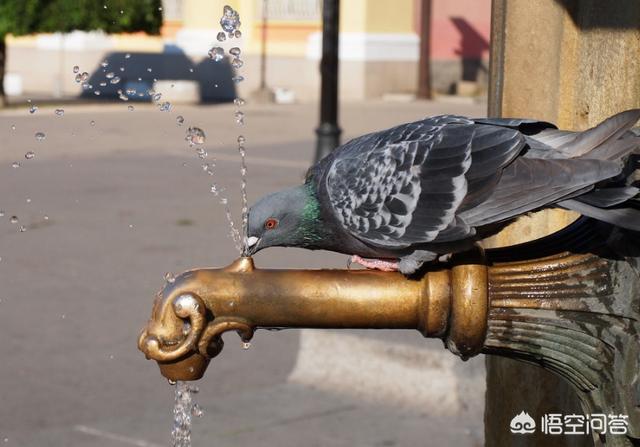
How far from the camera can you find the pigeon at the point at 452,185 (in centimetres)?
201

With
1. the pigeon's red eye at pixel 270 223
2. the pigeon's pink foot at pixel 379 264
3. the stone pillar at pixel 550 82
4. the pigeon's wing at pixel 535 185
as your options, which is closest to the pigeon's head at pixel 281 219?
the pigeon's red eye at pixel 270 223

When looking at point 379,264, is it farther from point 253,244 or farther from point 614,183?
point 614,183

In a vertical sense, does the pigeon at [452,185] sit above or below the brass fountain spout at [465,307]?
above

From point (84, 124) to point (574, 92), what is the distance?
55.7 ft

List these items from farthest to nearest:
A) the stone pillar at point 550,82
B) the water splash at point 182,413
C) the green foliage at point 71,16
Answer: the green foliage at point 71,16 < the water splash at point 182,413 < the stone pillar at point 550,82

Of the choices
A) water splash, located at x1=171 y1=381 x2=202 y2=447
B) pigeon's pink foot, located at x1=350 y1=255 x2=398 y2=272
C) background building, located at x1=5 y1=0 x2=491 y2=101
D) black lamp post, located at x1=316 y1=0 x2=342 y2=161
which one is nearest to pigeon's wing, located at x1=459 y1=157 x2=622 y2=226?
pigeon's pink foot, located at x1=350 y1=255 x2=398 y2=272

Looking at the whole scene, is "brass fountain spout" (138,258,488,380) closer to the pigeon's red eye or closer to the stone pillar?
the pigeon's red eye

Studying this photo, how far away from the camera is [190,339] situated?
2.14m

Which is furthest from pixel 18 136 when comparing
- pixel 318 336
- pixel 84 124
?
pixel 318 336

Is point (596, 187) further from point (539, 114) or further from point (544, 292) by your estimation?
point (539, 114)

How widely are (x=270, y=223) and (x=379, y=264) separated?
0.23 metres

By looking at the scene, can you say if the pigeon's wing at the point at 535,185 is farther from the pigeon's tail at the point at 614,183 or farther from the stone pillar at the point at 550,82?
the stone pillar at the point at 550,82

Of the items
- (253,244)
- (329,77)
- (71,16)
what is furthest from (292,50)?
(253,244)

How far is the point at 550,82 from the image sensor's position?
2.73m
